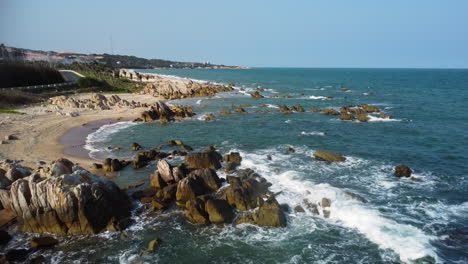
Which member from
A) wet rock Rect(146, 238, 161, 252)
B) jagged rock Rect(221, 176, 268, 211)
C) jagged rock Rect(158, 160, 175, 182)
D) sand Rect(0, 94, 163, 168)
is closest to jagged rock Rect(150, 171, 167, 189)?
jagged rock Rect(158, 160, 175, 182)

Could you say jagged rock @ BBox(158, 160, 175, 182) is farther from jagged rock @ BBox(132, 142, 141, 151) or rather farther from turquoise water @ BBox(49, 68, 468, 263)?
jagged rock @ BBox(132, 142, 141, 151)

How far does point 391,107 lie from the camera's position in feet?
228

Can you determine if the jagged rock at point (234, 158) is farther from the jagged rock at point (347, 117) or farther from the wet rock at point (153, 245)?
the jagged rock at point (347, 117)

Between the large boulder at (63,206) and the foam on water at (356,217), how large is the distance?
40.1 feet

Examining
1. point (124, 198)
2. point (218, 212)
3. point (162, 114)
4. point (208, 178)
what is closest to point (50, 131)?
point (162, 114)

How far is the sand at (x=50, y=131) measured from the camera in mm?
31500

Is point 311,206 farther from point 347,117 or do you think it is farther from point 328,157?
point 347,117

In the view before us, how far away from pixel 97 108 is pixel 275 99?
45.2m

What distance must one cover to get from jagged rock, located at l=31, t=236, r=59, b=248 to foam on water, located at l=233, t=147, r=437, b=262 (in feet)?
47.8

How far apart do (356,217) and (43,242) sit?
19309 millimetres

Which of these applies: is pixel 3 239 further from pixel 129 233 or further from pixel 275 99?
pixel 275 99

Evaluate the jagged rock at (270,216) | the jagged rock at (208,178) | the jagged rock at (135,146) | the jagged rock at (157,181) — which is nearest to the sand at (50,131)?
the jagged rock at (135,146)

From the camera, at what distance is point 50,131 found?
41938 mm

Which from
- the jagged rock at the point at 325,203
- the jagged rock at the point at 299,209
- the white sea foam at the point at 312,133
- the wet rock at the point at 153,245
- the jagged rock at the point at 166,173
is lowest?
the wet rock at the point at 153,245
